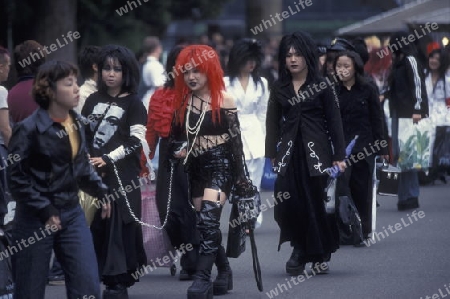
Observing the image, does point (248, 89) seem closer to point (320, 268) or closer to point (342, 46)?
point (342, 46)

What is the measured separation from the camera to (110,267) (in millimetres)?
9219

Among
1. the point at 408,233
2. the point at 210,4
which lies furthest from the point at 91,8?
the point at 408,233

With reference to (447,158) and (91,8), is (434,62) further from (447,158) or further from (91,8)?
(91,8)

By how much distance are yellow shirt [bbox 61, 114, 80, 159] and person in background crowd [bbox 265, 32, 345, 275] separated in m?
3.22

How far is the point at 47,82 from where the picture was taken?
24.4 feet

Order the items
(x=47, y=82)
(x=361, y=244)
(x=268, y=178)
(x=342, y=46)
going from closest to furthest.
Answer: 1. (x=47, y=82)
2. (x=342, y=46)
3. (x=361, y=244)
4. (x=268, y=178)

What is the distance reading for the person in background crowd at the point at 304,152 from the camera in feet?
34.1

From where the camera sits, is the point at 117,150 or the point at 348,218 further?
the point at 348,218

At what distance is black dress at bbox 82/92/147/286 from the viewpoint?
9227mm

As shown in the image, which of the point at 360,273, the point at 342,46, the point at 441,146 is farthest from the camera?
the point at 441,146

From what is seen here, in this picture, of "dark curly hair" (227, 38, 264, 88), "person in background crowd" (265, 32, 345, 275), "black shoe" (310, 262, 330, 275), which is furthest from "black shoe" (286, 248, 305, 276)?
"dark curly hair" (227, 38, 264, 88)

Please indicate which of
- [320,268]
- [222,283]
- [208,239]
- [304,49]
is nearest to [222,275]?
[222,283]

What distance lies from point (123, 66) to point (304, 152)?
6.13 ft

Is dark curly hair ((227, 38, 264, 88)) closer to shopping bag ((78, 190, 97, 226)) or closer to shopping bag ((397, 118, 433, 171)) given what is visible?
shopping bag ((397, 118, 433, 171))
